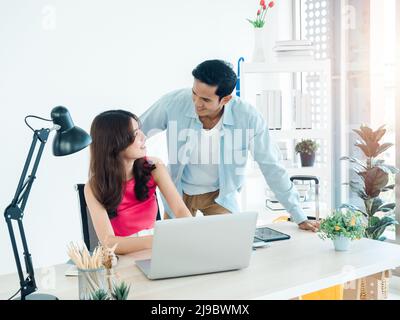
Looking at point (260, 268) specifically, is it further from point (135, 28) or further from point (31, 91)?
point (135, 28)

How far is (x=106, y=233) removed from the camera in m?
1.76

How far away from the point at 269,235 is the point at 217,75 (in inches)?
29.1

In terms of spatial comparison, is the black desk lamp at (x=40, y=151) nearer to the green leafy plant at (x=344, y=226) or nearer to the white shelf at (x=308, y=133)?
the green leafy plant at (x=344, y=226)

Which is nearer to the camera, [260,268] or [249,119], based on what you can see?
[260,268]

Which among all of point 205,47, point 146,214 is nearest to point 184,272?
point 146,214

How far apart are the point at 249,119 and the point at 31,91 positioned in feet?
4.41

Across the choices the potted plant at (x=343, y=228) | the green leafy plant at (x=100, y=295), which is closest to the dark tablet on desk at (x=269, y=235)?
the potted plant at (x=343, y=228)

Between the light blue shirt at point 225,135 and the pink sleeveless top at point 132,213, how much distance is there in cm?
29

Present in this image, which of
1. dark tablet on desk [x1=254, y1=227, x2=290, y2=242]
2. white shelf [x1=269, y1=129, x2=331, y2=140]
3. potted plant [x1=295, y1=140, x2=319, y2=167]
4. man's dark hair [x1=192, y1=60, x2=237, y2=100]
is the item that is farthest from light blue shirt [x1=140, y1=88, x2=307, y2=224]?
potted plant [x1=295, y1=140, x2=319, y2=167]

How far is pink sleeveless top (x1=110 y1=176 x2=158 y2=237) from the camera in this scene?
1.97m

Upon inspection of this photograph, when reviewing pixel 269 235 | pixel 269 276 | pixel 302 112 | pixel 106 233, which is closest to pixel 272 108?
pixel 302 112

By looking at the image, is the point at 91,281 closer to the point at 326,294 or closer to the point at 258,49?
the point at 326,294

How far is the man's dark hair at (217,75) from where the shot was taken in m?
2.13

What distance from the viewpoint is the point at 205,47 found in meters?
3.48
